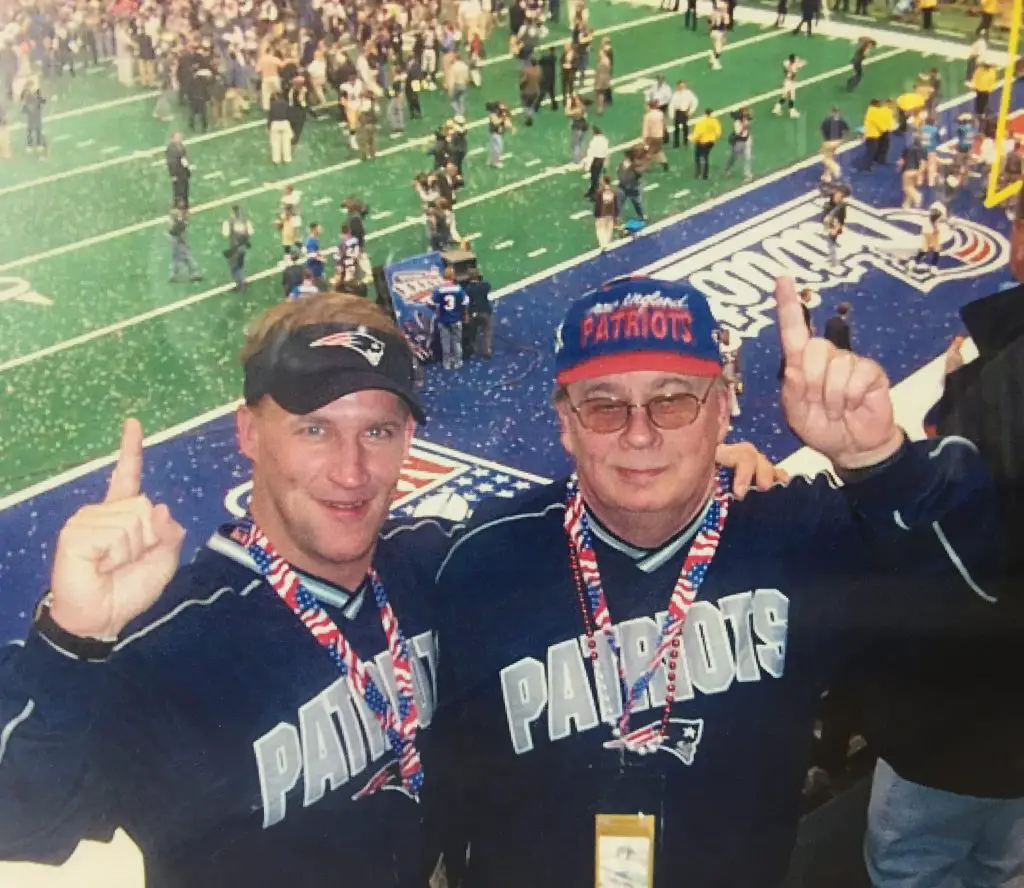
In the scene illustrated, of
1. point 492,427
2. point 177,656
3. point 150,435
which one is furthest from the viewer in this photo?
point 492,427

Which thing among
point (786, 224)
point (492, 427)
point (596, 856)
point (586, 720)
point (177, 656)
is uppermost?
point (177, 656)

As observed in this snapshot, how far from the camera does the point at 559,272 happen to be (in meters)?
6.14

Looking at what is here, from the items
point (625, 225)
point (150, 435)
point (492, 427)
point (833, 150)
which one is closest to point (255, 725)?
point (150, 435)

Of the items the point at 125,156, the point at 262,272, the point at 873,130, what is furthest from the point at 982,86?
the point at 125,156

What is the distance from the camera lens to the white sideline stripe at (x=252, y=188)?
455cm

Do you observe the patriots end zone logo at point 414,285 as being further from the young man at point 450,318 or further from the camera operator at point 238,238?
the camera operator at point 238,238

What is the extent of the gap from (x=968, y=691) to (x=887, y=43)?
5574 mm

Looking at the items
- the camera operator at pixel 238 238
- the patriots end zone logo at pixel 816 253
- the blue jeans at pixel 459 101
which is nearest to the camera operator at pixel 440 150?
the blue jeans at pixel 459 101

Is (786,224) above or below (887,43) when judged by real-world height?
below

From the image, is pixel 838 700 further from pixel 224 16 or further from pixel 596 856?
pixel 224 16

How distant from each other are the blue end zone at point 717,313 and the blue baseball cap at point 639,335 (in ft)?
5.93

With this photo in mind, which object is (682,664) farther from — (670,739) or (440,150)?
(440,150)

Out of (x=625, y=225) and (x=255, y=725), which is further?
(x=625, y=225)

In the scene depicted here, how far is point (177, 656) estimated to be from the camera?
183cm
